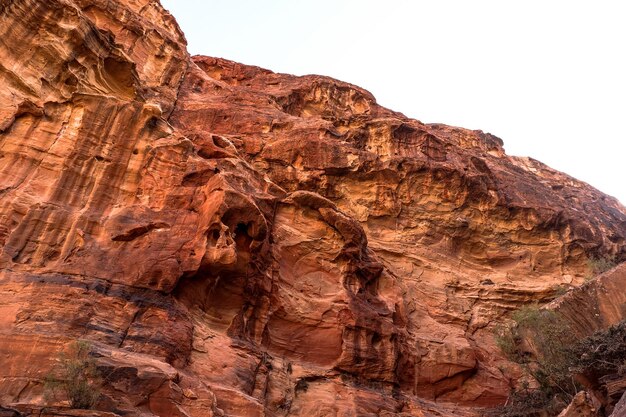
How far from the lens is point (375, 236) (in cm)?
3256

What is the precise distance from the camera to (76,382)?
1276 centimetres

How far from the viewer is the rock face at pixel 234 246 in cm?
1605

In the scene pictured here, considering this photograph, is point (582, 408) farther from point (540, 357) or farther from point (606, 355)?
point (540, 357)

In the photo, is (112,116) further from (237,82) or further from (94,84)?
(237,82)

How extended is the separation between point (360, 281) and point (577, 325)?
10847 mm

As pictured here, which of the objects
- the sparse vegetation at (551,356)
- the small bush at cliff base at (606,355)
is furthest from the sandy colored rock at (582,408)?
the sparse vegetation at (551,356)

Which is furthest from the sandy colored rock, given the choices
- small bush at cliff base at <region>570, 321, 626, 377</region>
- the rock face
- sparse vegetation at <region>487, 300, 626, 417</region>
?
the rock face

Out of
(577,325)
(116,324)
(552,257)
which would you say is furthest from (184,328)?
(552,257)

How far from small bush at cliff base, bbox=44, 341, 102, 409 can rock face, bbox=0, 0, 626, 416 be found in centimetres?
39

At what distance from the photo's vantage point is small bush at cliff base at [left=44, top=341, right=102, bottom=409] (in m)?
12.7

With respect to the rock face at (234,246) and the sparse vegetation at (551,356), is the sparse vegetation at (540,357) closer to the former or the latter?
the sparse vegetation at (551,356)

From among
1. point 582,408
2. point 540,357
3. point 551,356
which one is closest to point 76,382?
point 582,408

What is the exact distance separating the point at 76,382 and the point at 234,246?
7935mm

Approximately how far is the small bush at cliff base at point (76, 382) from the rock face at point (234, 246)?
39 cm
